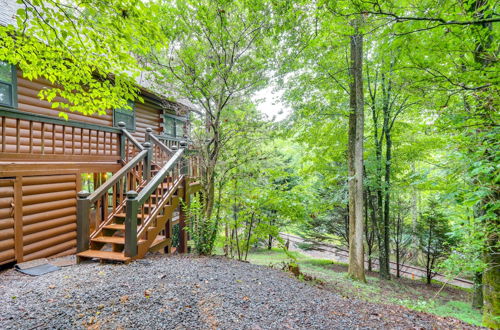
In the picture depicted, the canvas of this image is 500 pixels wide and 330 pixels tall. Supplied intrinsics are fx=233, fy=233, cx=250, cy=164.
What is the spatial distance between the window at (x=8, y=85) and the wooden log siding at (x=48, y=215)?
1.72 m

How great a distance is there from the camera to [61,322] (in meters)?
2.19

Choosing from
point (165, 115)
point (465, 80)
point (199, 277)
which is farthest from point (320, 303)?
point (165, 115)

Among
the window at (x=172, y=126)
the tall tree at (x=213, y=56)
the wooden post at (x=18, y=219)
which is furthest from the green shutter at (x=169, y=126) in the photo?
the wooden post at (x=18, y=219)

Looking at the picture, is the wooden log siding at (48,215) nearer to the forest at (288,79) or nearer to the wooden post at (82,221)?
the wooden post at (82,221)

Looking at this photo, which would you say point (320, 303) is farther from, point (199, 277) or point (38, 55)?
point (38, 55)

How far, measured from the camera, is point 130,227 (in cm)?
378

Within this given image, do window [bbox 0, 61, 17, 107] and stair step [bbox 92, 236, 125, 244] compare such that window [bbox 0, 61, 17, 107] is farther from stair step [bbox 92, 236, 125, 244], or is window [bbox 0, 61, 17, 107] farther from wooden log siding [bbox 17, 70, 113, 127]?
stair step [bbox 92, 236, 125, 244]

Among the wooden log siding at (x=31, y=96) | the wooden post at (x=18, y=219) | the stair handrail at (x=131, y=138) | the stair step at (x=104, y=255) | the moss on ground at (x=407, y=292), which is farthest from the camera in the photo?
the stair handrail at (x=131, y=138)

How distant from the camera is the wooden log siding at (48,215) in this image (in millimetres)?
4455

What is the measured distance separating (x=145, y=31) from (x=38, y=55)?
1.73m

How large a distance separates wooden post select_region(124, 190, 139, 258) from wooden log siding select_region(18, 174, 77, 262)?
2.31 m

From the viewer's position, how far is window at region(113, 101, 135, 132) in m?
7.56

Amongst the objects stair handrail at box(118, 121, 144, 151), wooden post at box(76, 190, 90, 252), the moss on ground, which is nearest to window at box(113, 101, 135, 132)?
stair handrail at box(118, 121, 144, 151)

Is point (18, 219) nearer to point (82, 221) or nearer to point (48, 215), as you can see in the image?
point (48, 215)
